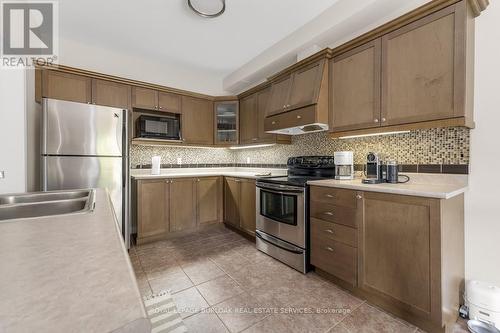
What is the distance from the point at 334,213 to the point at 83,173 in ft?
8.70

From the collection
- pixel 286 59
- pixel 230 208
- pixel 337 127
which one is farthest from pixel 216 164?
pixel 337 127

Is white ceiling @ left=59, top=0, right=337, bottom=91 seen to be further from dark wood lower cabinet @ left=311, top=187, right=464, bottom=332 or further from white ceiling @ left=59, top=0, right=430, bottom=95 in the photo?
dark wood lower cabinet @ left=311, top=187, right=464, bottom=332

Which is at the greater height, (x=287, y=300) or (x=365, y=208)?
(x=365, y=208)

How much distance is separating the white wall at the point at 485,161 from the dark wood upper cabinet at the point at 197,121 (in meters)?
3.30

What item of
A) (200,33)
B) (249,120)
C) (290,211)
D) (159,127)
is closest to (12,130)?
(159,127)

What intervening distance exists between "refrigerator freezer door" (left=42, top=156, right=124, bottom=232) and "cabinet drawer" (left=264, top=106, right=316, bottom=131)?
6.35 feet

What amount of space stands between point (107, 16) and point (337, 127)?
9.28 ft

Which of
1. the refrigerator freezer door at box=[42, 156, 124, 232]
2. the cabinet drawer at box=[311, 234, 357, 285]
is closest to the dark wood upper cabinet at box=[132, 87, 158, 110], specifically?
the refrigerator freezer door at box=[42, 156, 124, 232]

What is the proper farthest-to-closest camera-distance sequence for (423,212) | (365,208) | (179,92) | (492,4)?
(179,92), (365,208), (492,4), (423,212)

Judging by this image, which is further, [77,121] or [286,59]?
[286,59]

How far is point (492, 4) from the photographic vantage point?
1.69m

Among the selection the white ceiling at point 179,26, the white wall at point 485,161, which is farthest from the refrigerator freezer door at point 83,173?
the white wall at point 485,161

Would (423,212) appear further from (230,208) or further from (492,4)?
(230,208)

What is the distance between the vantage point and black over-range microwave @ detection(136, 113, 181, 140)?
10.6 feet
